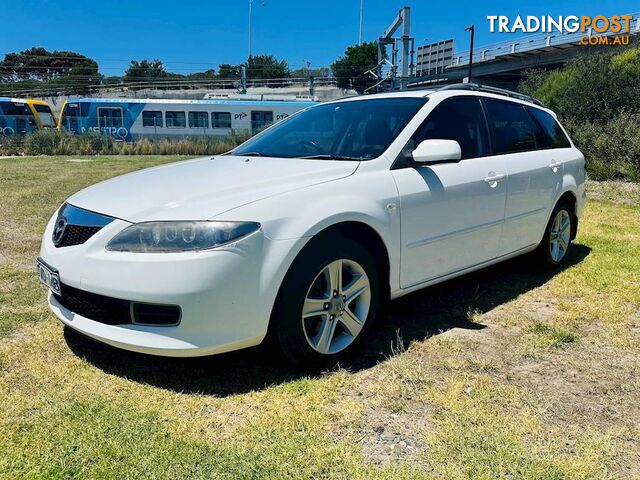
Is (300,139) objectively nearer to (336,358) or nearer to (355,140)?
(355,140)

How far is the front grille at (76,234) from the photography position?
2662mm

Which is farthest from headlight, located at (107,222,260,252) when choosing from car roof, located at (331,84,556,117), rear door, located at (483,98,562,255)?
rear door, located at (483,98,562,255)

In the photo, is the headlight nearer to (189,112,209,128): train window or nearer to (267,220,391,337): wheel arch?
(267,220,391,337): wheel arch

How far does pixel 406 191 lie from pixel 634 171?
33.9ft

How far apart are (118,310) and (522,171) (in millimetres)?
3229

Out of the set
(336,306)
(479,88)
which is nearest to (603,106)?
(479,88)

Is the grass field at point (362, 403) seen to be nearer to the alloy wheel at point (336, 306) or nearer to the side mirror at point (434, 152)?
the alloy wheel at point (336, 306)

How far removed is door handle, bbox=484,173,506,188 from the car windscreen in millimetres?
755

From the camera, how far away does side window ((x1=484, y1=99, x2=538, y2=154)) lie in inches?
161

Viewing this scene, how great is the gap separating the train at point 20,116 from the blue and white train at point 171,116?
3402mm

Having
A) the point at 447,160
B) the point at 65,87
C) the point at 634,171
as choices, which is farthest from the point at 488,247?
the point at 65,87

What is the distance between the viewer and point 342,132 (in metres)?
3.66

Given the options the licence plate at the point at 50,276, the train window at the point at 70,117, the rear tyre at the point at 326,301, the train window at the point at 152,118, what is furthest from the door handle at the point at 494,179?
the train window at the point at 70,117

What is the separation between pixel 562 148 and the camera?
4.91m
